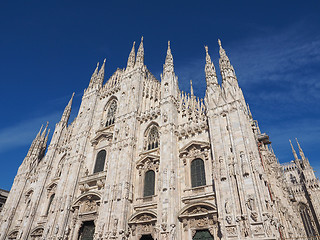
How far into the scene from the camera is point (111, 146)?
23.4 meters

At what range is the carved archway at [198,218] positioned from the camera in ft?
49.7

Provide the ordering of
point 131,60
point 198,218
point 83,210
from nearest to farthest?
point 198,218, point 83,210, point 131,60

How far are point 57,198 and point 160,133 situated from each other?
12.8m

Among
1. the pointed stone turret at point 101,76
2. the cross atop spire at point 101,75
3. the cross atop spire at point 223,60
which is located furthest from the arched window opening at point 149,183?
the cross atop spire at point 101,75

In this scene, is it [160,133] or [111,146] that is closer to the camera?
[160,133]

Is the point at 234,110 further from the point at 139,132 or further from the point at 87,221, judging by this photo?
the point at 87,221

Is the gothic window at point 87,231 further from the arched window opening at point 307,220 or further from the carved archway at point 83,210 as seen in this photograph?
the arched window opening at point 307,220

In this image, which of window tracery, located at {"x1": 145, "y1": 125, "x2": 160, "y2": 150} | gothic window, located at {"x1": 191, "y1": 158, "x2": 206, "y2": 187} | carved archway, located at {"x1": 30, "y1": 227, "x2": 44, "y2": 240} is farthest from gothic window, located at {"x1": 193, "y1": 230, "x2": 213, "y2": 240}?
carved archway, located at {"x1": 30, "y1": 227, "x2": 44, "y2": 240}

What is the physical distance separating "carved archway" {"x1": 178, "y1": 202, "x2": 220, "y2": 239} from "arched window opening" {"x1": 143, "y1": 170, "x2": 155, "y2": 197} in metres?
3.92

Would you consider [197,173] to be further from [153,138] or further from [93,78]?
[93,78]

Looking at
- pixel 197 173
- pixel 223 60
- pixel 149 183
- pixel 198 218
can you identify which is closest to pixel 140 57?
pixel 223 60

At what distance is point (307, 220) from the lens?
3325 centimetres

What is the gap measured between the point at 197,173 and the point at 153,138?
623 centimetres

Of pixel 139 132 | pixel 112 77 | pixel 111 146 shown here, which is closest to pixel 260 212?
pixel 139 132
